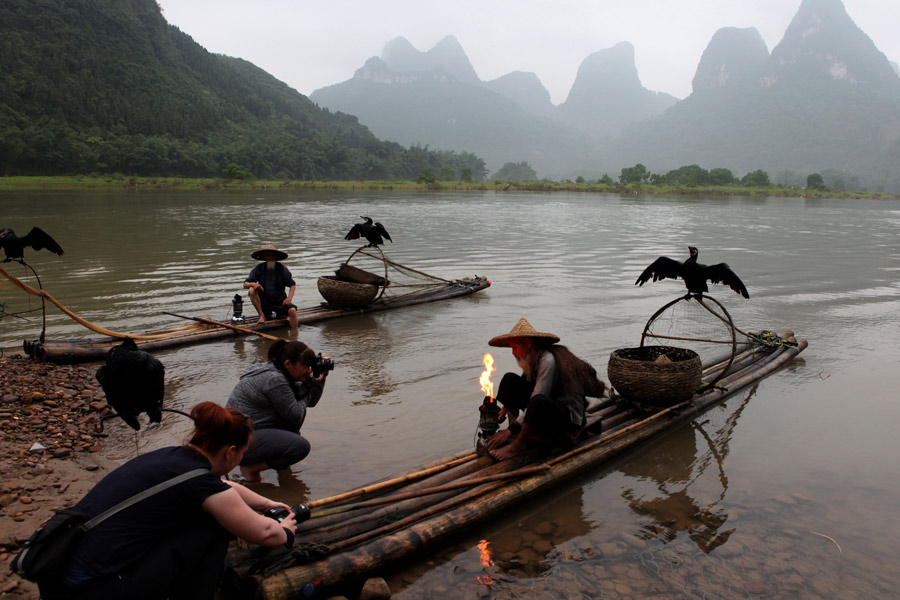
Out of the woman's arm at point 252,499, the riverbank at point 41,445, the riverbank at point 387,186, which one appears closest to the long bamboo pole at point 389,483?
the woman's arm at point 252,499

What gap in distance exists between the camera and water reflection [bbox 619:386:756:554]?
371 centimetres

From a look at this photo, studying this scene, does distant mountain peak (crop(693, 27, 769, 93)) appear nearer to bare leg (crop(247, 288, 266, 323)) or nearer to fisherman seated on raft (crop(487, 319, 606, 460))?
bare leg (crop(247, 288, 266, 323))

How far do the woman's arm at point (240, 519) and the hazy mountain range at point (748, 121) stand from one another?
114621 millimetres

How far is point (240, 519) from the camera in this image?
7.81ft

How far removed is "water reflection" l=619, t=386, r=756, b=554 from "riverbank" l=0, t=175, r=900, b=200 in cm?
4974

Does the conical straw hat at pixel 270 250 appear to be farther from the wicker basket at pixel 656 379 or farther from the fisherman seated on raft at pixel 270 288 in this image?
the wicker basket at pixel 656 379

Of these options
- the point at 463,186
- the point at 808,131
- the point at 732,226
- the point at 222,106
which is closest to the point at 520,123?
the point at 808,131

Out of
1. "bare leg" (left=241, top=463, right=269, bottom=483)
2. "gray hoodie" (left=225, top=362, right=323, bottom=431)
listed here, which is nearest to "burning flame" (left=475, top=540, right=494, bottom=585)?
"gray hoodie" (left=225, top=362, right=323, bottom=431)

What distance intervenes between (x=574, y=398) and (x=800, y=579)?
158 cm

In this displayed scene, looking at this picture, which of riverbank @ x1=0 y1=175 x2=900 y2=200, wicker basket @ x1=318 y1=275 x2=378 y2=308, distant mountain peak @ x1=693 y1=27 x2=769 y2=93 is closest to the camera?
wicker basket @ x1=318 y1=275 x2=378 y2=308

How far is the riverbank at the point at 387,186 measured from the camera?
156 ft

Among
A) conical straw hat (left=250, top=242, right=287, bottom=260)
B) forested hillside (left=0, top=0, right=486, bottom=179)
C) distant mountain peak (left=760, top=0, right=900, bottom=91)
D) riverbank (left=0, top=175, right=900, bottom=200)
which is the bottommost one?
conical straw hat (left=250, top=242, right=287, bottom=260)

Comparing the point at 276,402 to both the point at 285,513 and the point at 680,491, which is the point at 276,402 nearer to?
the point at 285,513

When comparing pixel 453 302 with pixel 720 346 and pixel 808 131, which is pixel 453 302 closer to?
pixel 720 346
